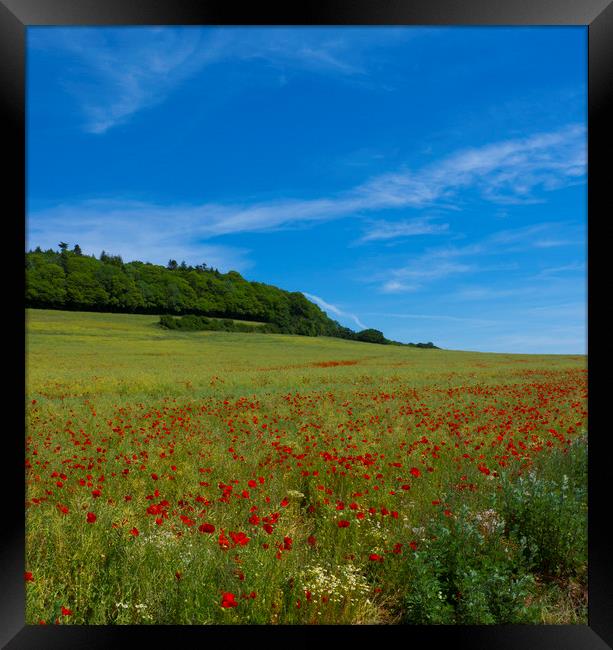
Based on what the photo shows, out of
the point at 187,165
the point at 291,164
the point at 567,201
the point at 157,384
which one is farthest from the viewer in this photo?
the point at 157,384

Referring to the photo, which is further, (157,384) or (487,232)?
(157,384)

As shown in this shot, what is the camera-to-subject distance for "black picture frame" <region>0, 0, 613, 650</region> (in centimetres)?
196

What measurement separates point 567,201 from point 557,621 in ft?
14.2

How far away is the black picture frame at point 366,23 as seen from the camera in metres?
1.96

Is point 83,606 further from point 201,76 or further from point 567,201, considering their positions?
point 567,201

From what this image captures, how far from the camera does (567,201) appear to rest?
5090 mm

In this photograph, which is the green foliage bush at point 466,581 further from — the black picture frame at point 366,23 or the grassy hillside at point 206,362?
the grassy hillside at point 206,362

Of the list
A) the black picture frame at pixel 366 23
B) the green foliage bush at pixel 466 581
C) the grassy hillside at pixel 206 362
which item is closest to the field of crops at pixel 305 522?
the green foliage bush at pixel 466 581

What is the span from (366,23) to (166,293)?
55964 millimetres

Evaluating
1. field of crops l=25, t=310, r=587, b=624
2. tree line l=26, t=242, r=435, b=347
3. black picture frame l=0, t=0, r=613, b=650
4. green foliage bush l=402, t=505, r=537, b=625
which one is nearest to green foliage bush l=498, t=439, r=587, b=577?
field of crops l=25, t=310, r=587, b=624

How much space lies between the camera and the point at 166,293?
55.4 meters

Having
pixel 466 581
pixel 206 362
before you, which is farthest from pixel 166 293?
pixel 466 581

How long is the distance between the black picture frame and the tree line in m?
44.7
